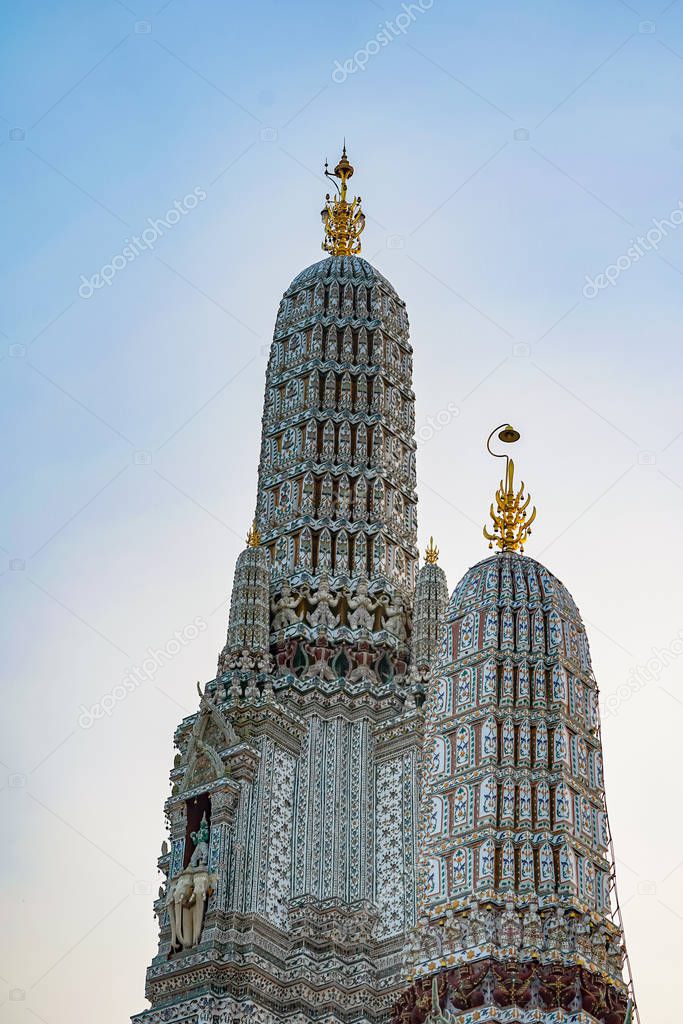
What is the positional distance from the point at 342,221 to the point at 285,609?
47.7 feet

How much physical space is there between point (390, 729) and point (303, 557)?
579 centimetres

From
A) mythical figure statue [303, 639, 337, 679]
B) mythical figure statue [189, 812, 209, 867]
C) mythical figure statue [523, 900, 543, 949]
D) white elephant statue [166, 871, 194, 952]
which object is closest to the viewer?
mythical figure statue [523, 900, 543, 949]

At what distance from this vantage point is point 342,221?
196 feet

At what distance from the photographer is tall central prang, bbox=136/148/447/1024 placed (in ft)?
142

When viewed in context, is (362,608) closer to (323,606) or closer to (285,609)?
(323,606)

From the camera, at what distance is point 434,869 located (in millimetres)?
36062

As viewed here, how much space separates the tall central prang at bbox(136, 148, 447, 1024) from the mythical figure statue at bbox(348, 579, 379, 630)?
5cm

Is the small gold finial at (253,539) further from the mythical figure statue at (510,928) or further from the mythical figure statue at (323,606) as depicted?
the mythical figure statue at (510,928)

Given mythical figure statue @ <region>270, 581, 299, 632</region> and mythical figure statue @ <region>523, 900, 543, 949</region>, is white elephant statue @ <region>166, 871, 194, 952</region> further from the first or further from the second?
mythical figure statue @ <region>523, 900, 543, 949</region>

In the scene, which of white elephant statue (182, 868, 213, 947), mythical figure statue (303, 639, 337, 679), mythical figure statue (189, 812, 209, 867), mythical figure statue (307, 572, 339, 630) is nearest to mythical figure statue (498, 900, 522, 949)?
white elephant statue (182, 868, 213, 947)

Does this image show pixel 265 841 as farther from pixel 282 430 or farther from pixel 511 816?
pixel 282 430

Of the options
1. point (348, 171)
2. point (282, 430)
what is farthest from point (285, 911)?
point (348, 171)

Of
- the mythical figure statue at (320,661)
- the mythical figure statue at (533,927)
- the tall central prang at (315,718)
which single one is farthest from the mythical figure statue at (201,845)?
the mythical figure statue at (533,927)

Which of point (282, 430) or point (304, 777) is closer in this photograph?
point (304, 777)
